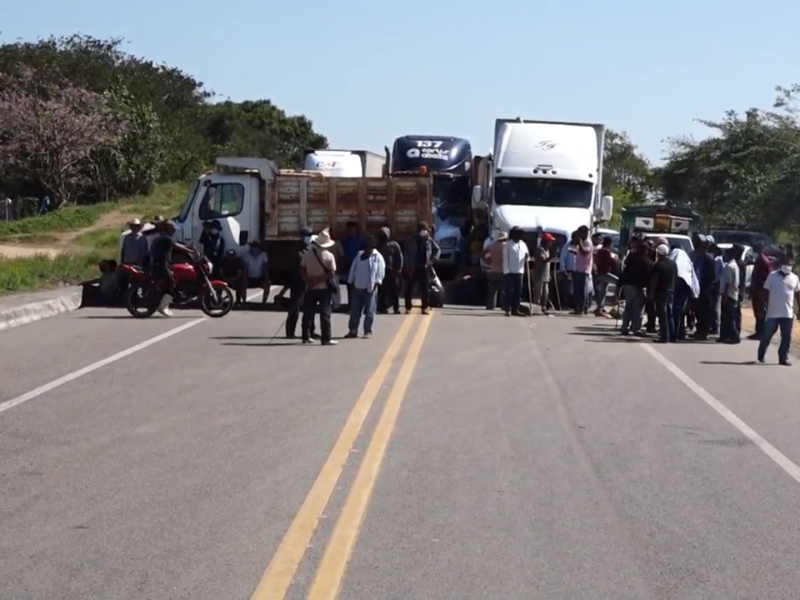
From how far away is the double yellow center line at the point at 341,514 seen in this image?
21.9 feet

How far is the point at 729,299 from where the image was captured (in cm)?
2161

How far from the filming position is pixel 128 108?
61938 mm

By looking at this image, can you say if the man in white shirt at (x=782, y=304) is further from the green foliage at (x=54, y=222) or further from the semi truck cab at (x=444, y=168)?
the green foliage at (x=54, y=222)

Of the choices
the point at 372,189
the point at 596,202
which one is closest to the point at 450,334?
the point at 372,189

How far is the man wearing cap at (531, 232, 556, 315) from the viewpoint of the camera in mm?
26203

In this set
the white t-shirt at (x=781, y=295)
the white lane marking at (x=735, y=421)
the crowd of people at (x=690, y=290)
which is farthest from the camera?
the crowd of people at (x=690, y=290)

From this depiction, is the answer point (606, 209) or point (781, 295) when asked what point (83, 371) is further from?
point (606, 209)

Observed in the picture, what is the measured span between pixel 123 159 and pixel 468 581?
5781cm

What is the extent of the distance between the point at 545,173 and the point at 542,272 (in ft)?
11.6

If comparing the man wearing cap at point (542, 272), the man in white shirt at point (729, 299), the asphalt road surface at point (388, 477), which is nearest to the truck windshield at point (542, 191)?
the man wearing cap at point (542, 272)

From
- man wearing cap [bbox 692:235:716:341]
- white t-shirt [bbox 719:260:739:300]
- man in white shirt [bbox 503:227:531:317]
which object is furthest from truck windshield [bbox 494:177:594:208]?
white t-shirt [bbox 719:260:739:300]

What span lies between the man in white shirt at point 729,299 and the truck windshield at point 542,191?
756 cm

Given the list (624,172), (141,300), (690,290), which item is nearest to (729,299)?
(690,290)

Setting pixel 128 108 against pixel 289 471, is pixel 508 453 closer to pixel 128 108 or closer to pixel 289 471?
pixel 289 471
